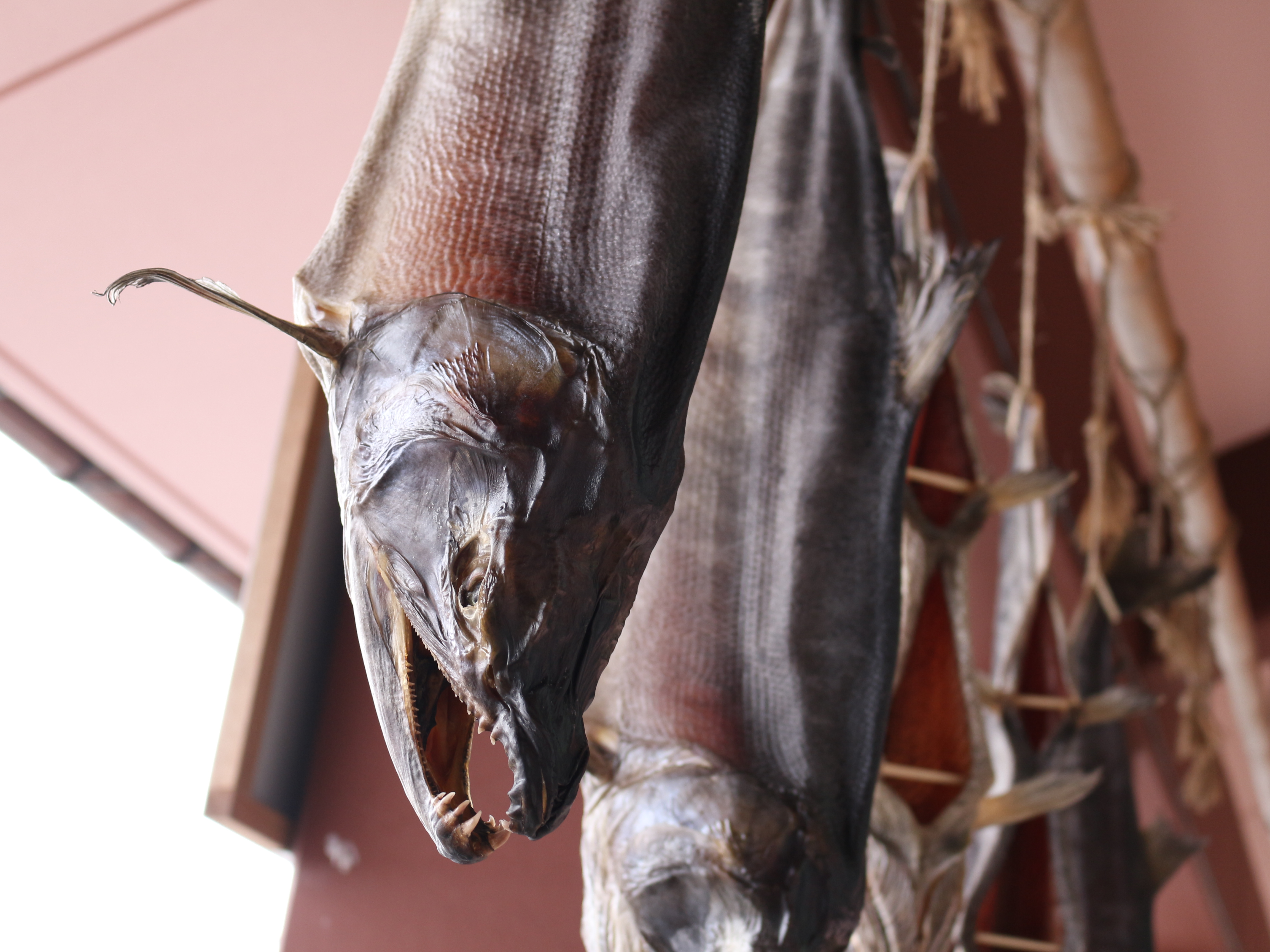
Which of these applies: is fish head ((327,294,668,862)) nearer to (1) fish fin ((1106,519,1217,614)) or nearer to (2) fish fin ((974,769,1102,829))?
(2) fish fin ((974,769,1102,829))

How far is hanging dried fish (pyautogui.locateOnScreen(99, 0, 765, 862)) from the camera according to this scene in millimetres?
313

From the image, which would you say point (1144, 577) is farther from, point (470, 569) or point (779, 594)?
point (470, 569)

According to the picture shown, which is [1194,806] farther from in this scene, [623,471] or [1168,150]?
[623,471]

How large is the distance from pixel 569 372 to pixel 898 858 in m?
0.46

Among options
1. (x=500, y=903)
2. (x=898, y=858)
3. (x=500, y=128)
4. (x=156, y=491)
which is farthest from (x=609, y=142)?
(x=156, y=491)

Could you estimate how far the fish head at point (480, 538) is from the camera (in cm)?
31

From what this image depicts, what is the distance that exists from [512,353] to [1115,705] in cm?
83

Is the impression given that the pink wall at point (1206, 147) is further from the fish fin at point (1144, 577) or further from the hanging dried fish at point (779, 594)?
the hanging dried fish at point (779, 594)

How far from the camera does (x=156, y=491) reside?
154cm

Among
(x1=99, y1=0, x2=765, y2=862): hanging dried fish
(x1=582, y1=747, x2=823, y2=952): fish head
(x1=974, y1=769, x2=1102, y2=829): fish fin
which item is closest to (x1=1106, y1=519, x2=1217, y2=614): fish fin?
(x1=974, y1=769, x2=1102, y2=829): fish fin

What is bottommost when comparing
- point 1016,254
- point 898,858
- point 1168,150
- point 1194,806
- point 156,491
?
point 1194,806

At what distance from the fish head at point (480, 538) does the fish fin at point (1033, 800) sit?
480 mm

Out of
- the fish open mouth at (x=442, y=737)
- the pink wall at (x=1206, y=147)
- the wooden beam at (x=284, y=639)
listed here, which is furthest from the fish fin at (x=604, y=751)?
the pink wall at (x=1206, y=147)

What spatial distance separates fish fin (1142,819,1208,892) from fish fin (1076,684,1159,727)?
0.55 ft
